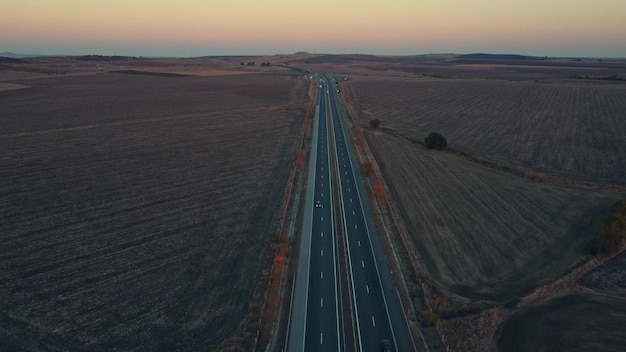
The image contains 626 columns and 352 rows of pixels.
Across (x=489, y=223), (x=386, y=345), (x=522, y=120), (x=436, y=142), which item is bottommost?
(x=386, y=345)

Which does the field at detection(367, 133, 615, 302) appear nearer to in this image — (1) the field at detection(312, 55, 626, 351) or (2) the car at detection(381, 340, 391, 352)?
(1) the field at detection(312, 55, 626, 351)

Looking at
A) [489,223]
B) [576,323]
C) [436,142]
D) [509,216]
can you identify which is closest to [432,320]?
[576,323]

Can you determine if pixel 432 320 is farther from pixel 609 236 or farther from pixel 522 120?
pixel 522 120

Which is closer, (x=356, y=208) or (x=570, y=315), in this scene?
(x=570, y=315)

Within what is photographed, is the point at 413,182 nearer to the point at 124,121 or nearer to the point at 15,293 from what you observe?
the point at 15,293

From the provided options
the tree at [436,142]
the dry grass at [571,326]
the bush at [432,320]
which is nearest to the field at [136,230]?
the bush at [432,320]

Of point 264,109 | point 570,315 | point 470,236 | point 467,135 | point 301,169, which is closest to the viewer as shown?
point 570,315

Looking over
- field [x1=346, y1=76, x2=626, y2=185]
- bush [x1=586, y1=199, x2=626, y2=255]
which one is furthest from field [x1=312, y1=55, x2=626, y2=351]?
bush [x1=586, y1=199, x2=626, y2=255]

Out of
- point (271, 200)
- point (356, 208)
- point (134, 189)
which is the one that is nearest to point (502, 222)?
point (356, 208)
